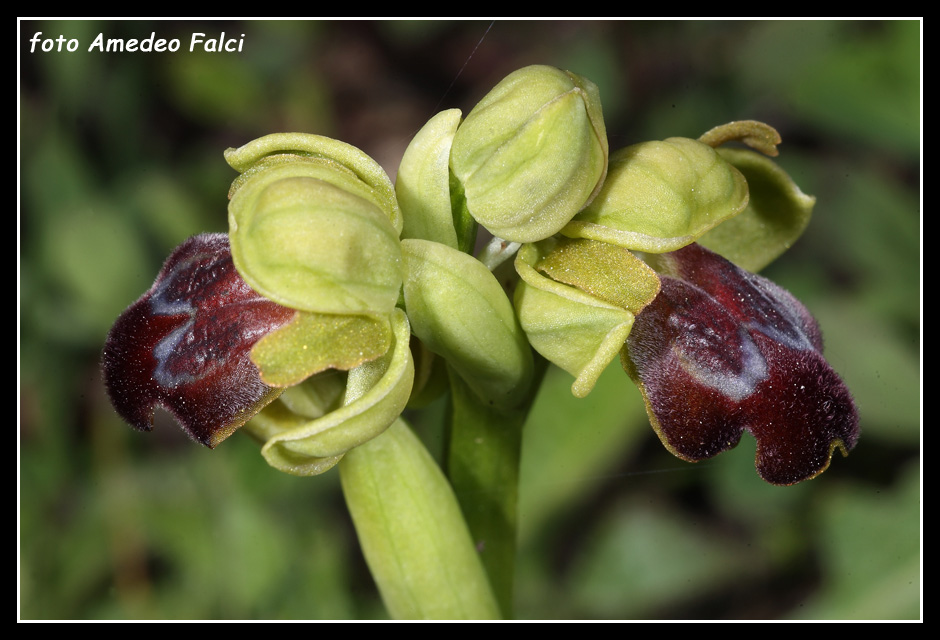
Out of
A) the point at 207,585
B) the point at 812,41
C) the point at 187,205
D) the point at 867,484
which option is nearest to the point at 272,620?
the point at 207,585

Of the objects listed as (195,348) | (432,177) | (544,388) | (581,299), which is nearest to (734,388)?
(581,299)

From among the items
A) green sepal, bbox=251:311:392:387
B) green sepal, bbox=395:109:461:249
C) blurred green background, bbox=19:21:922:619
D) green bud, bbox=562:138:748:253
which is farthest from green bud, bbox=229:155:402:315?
blurred green background, bbox=19:21:922:619

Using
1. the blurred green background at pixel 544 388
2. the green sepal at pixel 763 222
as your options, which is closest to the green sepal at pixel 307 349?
the green sepal at pixel 763 222

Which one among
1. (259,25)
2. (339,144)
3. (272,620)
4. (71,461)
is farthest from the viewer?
(259,25)

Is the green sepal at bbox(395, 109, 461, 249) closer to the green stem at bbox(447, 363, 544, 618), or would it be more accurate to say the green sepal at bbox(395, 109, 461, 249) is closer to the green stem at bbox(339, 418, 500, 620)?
the green stem at bbox(447, 363, 544, 618)

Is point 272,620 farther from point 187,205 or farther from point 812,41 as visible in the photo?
point 812,41

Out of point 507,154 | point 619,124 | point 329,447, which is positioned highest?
point 507,154

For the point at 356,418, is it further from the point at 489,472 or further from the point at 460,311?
the point at 489,472
